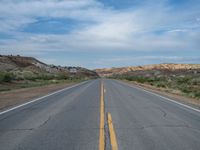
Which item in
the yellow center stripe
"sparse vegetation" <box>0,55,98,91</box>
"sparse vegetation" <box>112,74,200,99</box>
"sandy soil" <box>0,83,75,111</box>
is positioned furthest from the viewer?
"sparse vegetation" <box>0,55,98,91</box>

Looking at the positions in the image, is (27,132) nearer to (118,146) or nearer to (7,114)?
(118,146)

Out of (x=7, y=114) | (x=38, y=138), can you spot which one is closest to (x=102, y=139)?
(x=38, y=138)

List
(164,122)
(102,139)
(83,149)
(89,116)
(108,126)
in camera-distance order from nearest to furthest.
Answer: (83,149) → (102,139) → (108,126) → (164,122) → (89,116)

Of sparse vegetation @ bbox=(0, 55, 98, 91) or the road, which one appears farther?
→ sparse vegetation @ bbox=(0, 55, 98, 91)

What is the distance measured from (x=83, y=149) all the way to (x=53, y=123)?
3680mm

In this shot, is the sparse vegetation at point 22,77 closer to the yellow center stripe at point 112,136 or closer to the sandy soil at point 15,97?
the sandy soil at point 15,97

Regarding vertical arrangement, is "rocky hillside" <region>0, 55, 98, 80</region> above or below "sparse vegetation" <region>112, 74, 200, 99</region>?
above

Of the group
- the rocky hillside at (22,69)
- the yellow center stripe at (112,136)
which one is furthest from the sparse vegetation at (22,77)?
the yellow center stripe at (112,136)

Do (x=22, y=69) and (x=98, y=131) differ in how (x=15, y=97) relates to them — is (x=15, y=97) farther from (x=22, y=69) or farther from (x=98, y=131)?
(x=22, y=69)

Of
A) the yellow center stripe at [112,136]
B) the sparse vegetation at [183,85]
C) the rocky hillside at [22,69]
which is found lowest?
the yellow center stripe at [112,136]

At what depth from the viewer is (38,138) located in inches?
311

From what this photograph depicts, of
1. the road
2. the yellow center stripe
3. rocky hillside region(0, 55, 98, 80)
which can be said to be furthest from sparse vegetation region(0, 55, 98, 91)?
the yellow center stripe

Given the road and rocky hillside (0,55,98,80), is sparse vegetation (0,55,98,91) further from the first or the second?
the road

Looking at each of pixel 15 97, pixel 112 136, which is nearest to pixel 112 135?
pixel 112 136
